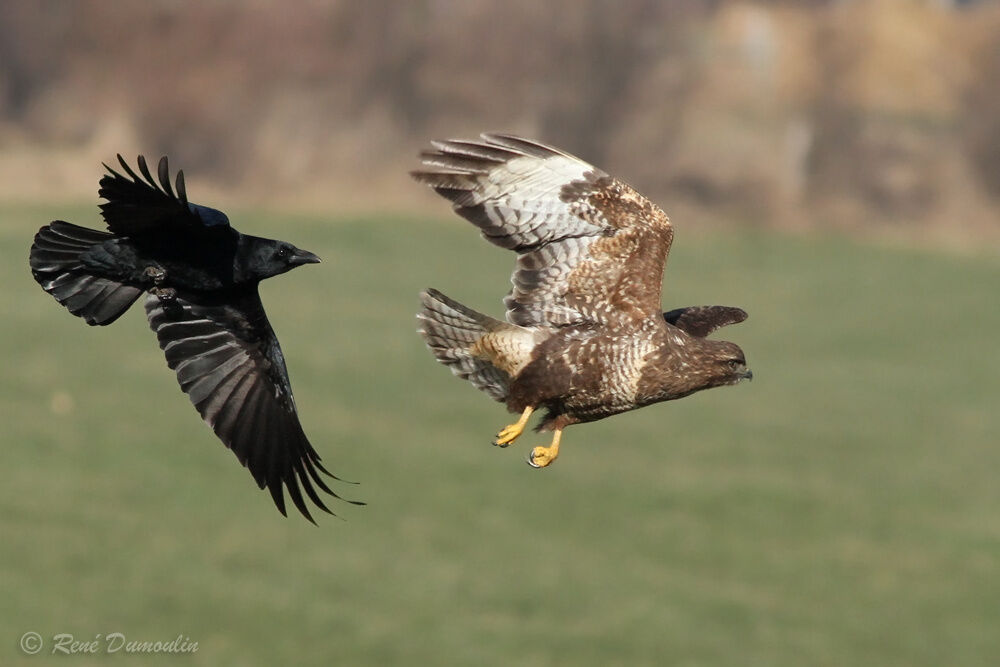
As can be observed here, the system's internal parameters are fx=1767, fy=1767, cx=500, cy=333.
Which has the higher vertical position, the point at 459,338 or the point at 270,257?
the point at 270,257

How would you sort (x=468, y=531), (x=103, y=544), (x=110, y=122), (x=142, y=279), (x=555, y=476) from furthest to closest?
1. (x=110, y=122)
2. (x=555, y=476)
3. (x=468, y=531)
4. (x=103, y=544)
5. (x=142, y=279)

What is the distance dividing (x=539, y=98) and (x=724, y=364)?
48867mm

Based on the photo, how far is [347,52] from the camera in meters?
60.3

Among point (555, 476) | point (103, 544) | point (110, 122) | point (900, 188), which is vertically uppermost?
point (900, 188)

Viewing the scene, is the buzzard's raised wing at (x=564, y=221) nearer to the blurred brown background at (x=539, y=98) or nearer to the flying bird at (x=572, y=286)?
the flying bird at (x=572, y=286)

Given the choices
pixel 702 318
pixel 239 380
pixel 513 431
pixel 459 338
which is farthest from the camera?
pixel 702 318

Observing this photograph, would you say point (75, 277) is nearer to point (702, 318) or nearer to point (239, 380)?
point (239, 380)

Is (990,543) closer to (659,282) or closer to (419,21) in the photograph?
(419,21)

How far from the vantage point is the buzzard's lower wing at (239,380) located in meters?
11.1

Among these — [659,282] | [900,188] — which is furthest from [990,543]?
[659,282]

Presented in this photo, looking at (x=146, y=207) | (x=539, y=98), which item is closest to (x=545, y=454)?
(x=146, y=207)

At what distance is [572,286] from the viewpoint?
1045 cm

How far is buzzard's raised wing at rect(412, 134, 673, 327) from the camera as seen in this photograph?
1026 cm

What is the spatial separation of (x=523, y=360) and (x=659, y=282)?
931 mm
